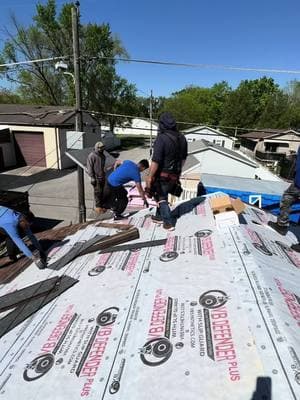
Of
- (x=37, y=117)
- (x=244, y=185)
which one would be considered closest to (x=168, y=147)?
(x=244, y=185)

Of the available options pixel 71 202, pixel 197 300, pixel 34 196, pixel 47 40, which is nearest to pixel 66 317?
pixel 197 300

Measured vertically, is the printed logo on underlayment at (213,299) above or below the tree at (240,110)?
below

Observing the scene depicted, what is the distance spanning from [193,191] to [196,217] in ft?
13.6

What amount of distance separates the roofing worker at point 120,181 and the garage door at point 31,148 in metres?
16.9

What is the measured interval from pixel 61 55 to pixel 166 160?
1278 inches

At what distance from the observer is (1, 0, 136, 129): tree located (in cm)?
2961

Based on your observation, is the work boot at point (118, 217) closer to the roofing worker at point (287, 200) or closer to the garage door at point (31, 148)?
the roofing worker at point (287, 200)

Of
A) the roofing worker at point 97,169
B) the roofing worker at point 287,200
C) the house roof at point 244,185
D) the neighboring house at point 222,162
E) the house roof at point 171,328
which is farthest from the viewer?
the neighboring house at point 222,162

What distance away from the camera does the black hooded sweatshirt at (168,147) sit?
13.7 ft

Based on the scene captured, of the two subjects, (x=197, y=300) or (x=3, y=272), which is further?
(x=3, y=272)

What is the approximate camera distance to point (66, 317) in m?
3.02

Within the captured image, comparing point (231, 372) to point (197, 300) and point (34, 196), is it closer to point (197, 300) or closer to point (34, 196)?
point (197, 300)

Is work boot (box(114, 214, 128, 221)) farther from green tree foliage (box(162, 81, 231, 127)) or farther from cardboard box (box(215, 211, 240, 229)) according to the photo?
green tree foliage (box(162, 81, 231, 127))

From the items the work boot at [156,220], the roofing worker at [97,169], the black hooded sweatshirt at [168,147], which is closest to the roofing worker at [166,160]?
the black hooded sweatshirt at [168,147]
